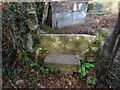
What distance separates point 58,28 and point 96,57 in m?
1.82

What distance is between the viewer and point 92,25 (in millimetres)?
5520

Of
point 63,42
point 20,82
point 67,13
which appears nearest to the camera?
point 20,82

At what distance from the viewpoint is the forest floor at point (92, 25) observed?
5105 mm

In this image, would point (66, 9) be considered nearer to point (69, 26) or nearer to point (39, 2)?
Answer: point (69, 26)

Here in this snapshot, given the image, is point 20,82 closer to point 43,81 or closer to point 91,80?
point 43,81

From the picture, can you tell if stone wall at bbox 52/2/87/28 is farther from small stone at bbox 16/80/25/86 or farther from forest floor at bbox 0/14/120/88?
small stone at bbox 16/80/25/86

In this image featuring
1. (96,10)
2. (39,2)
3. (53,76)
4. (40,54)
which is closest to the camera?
(53,76)

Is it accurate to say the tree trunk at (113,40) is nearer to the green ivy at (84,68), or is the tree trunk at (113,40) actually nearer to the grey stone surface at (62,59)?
the green ivy at (84,68)

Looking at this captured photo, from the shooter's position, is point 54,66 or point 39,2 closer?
point 54,66

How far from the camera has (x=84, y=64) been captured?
12.2 ft

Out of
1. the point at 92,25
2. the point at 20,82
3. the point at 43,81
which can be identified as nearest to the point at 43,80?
the point at 43,81

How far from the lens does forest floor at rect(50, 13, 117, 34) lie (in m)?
5.11

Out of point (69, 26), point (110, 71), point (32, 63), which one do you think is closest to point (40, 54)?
point (32, 63)

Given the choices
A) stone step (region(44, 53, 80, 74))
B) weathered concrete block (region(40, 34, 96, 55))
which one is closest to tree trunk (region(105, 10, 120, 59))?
stone step (region(44, 53, 80, 74))
